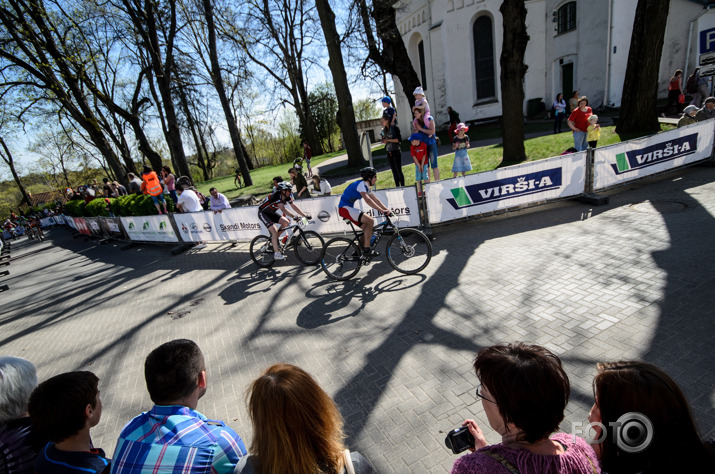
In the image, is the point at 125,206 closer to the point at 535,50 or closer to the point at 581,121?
the point at 581,121

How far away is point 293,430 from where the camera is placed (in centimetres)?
144

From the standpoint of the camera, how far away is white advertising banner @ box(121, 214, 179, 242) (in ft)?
38.9

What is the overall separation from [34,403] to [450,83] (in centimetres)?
2542

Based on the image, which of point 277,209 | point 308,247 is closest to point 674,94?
point 308,247

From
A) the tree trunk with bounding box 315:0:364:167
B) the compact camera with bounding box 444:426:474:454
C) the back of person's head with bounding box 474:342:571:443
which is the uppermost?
the tree trunk with bounding box 315:0:364:167

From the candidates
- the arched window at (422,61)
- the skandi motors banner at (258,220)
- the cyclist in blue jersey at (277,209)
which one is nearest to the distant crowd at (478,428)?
the cyclist in blue jersey at (277,209)

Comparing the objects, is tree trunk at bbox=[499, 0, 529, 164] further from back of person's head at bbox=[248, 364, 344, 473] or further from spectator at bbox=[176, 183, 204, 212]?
back of person's head at bbox=[248, 364, 344, 473]

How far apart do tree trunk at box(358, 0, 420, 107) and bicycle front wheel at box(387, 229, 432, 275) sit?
37.6 ft

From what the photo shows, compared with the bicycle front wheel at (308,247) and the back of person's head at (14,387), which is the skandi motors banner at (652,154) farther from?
the back of person's head at (14,387)

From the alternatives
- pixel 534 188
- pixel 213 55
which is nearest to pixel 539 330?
pixel 534 188

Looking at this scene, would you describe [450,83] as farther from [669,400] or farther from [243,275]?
[669,400]

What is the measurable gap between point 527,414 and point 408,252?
17.4 ft

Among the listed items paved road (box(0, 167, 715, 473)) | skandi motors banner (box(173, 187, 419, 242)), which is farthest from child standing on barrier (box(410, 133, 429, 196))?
paved road (box(0, 167, 715, 473))

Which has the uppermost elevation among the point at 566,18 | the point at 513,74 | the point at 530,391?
the point at 566,18
